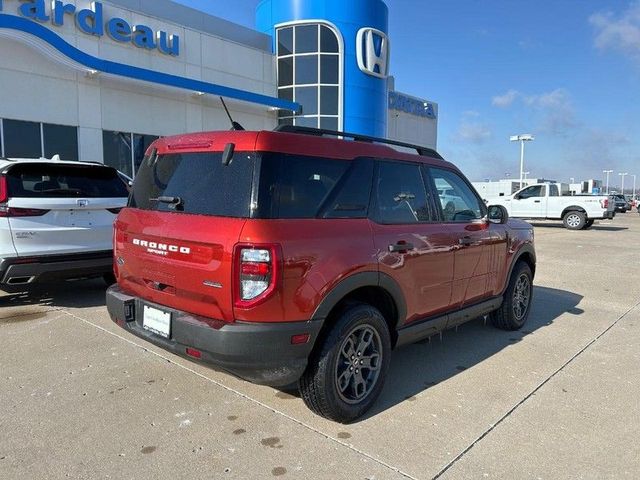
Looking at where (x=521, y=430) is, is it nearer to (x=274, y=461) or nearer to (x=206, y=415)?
(x=274, y=461)

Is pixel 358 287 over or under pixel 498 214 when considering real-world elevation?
under

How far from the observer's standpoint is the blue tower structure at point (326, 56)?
21125 mm

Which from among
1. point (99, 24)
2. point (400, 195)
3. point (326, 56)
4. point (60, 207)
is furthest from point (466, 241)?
point (326, 56)

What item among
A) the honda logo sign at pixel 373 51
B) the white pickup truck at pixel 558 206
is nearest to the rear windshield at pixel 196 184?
the white pickup truck at pixel 558 206

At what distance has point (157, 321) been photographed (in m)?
3.22

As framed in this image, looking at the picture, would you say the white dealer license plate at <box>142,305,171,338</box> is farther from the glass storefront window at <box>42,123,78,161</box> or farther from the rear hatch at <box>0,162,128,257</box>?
the glass storefront window at <box>42,123,78,161</box>

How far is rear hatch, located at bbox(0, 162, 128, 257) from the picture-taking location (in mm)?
5212

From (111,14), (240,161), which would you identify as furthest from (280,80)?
(240,161)

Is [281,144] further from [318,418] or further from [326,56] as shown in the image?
[326,56]

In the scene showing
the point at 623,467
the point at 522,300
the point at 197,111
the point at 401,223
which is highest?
the point at 197,111

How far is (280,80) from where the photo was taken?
21.6 metres

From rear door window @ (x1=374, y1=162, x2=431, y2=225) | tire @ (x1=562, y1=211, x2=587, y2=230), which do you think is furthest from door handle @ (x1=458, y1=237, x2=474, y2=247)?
tire @ (x1=562, y1=211, x2=587, y2=230)

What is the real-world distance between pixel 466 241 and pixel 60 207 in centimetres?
436

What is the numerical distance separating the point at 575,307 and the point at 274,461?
532 centimetres
